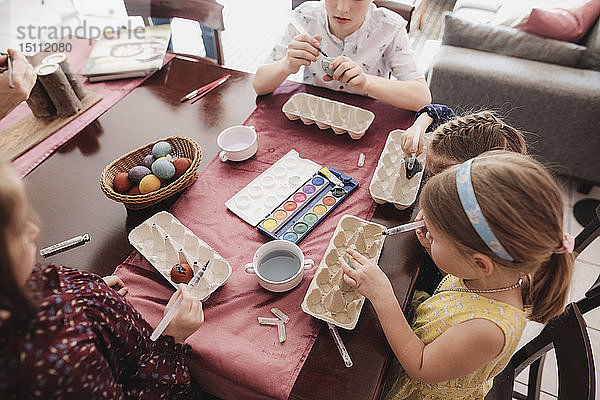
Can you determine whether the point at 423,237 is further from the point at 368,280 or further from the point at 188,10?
the point at 188,10

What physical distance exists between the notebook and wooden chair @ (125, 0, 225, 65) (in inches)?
4.3

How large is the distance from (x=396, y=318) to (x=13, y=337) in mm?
687

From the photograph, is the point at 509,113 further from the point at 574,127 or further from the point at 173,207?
the point at 173,207

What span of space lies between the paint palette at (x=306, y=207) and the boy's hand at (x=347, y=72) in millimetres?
341

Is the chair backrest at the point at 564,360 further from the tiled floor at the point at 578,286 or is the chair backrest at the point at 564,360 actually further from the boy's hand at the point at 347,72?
the boy's hand at the point at 347,72

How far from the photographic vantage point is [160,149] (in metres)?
1.25

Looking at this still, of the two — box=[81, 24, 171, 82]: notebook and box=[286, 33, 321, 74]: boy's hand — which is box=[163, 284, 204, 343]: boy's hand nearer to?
box=[286, 33, 321, 74]: boy's hand

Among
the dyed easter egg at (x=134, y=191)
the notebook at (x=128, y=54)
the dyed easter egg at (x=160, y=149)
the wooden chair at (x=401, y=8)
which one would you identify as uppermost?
the wooden chair at (x=401, y=8)

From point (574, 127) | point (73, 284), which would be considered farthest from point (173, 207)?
point (574, 127)

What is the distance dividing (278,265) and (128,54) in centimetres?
119

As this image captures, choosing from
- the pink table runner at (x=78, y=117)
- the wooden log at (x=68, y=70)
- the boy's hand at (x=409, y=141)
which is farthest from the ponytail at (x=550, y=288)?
the wooden log at (x=68, y=70)

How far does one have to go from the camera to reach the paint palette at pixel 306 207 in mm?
1124

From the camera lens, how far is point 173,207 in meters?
1.20

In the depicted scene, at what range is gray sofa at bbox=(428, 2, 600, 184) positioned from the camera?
2.05 metres
